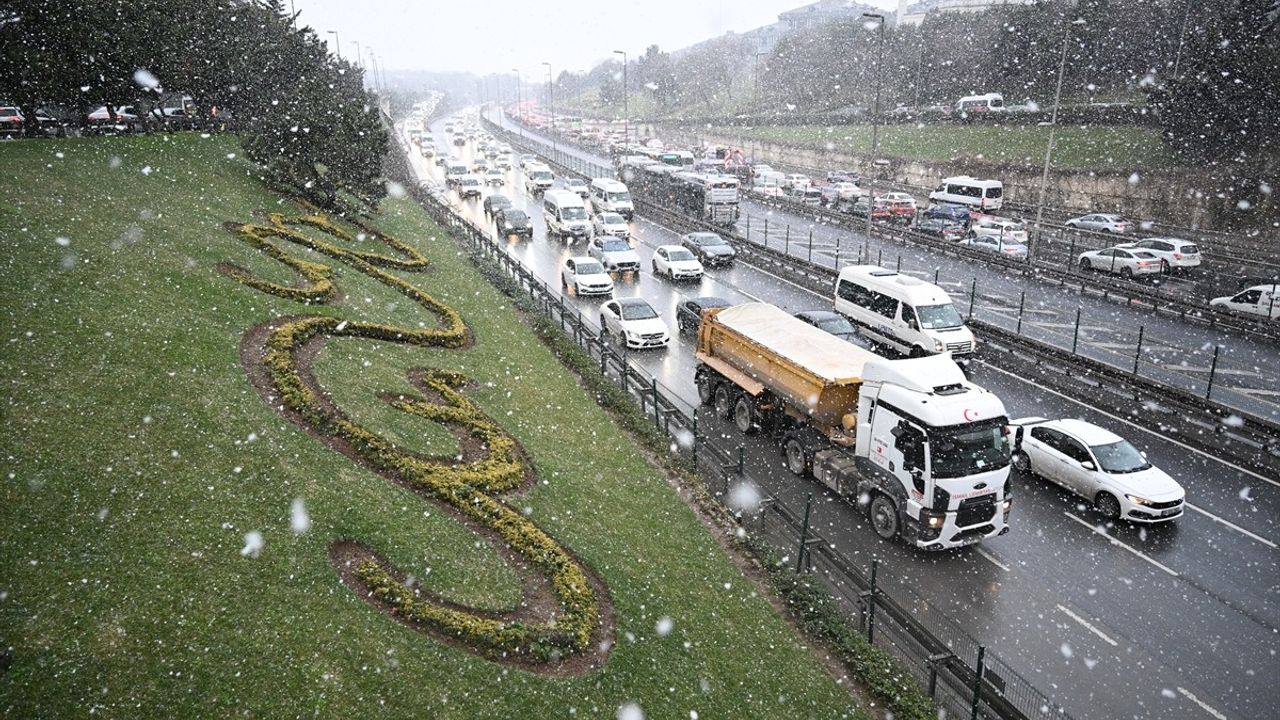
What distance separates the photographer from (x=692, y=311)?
26.1 meters

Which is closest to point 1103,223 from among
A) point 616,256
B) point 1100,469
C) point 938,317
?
point 938,317

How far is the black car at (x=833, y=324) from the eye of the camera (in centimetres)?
2252

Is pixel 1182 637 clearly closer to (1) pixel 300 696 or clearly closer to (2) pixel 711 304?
(1) pixel 300 696

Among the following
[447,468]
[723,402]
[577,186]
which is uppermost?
[577,186]

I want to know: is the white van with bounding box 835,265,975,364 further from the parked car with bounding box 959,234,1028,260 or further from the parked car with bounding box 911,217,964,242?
the parked car with bounding box 911,217,964,242

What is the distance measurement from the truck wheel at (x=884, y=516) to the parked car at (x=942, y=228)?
3051 cm

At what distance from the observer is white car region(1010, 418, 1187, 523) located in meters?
14.6

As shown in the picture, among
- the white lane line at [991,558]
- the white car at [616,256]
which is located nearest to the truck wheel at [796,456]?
the white lane line at [991,558]

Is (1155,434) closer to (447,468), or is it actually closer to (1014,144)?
(447,468)

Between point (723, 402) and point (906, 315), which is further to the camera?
point (906, 315)

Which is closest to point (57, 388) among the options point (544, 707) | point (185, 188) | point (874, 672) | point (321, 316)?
point (321, 316)

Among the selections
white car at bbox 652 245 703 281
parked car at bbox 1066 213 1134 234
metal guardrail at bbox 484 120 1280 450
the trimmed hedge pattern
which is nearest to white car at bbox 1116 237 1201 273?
metal guardrail at bbox 484 120 1280 450

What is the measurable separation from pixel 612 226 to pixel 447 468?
3048 centimetres

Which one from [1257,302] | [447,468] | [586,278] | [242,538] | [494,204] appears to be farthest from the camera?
[494,204]
